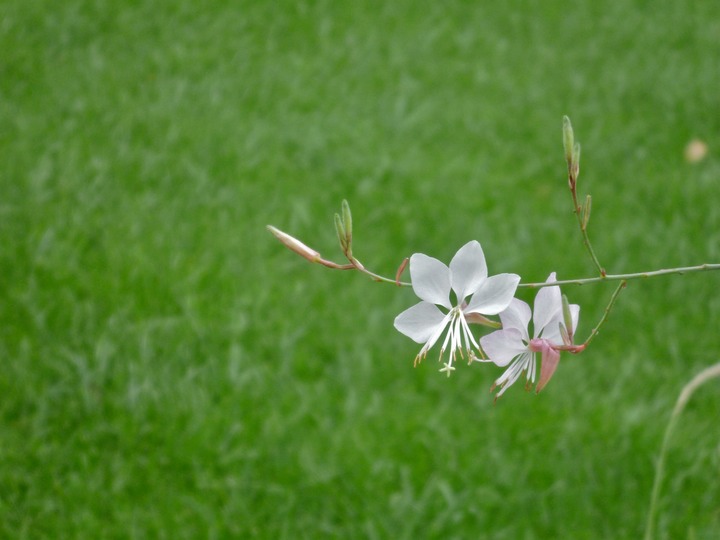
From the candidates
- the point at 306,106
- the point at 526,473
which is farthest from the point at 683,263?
the point at 306,106

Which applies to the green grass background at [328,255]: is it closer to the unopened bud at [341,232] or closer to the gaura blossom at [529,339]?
the gaura blossom at [529,339]

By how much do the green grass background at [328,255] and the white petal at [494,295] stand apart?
1.14 metres

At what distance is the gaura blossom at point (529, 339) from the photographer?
0.92 m

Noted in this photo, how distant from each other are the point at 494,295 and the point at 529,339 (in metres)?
0.09

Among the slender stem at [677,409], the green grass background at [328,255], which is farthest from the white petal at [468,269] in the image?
the green grass background at [328,255]

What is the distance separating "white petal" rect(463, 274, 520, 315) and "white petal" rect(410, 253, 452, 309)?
3 cm

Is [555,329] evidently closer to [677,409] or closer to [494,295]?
[494,295]

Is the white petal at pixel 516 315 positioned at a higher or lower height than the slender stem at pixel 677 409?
higher

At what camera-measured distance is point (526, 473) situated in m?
2.22

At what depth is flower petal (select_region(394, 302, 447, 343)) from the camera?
37.2 inches

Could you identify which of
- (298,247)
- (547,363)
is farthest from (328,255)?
(547,363)

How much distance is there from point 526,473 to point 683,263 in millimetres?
1241

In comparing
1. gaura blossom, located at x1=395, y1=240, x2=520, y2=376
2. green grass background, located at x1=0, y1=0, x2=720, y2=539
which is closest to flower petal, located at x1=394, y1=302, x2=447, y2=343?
gaura blossom, located at x1=395, y1=240, x2=520, y2=376

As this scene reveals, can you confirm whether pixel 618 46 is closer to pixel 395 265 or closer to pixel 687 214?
pixel 687 214
